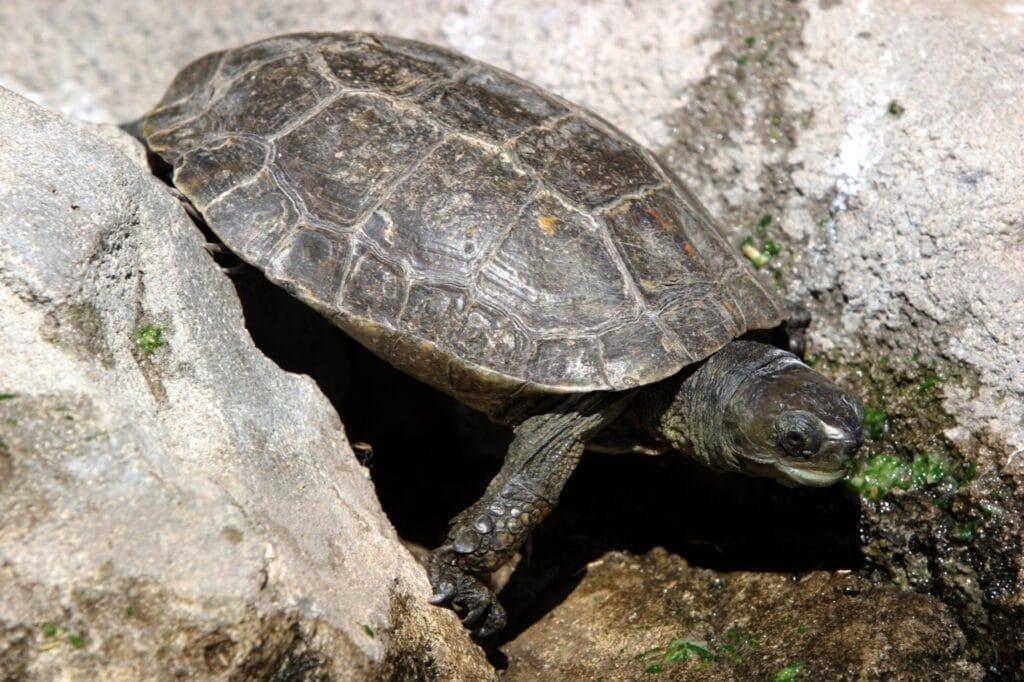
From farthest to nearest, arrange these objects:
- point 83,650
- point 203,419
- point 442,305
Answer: point 442,305 < point 203,419 < point 83,650

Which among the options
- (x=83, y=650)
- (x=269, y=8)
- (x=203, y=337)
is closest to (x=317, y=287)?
(x=203, y=337)

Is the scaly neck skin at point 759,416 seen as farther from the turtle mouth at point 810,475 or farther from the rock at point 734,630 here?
the rock at point 734,630

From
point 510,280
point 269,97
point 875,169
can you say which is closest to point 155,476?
point 510,280

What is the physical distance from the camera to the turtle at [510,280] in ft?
12.5

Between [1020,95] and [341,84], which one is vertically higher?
[1020,95]

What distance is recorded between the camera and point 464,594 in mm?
3773

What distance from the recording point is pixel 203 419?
10.8ft

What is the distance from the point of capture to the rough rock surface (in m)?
4.02

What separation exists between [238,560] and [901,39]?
4.45 metres

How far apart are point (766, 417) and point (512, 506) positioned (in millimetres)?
1123

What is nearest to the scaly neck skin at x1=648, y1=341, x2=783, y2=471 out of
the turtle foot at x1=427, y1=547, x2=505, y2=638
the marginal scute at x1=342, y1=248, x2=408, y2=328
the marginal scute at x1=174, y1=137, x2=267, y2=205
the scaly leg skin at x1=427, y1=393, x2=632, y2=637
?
the scaly leg skin at x1=427, y1=393, x2=632, y2=637

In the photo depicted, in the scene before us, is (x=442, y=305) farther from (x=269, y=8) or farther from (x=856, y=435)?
(x=269, y=8)

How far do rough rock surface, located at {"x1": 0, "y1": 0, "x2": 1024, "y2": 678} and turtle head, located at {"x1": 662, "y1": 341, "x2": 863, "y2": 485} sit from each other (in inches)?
28.4

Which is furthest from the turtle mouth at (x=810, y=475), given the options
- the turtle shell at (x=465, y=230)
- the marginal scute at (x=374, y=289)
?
the marginal scute at (x=374, y=289)
